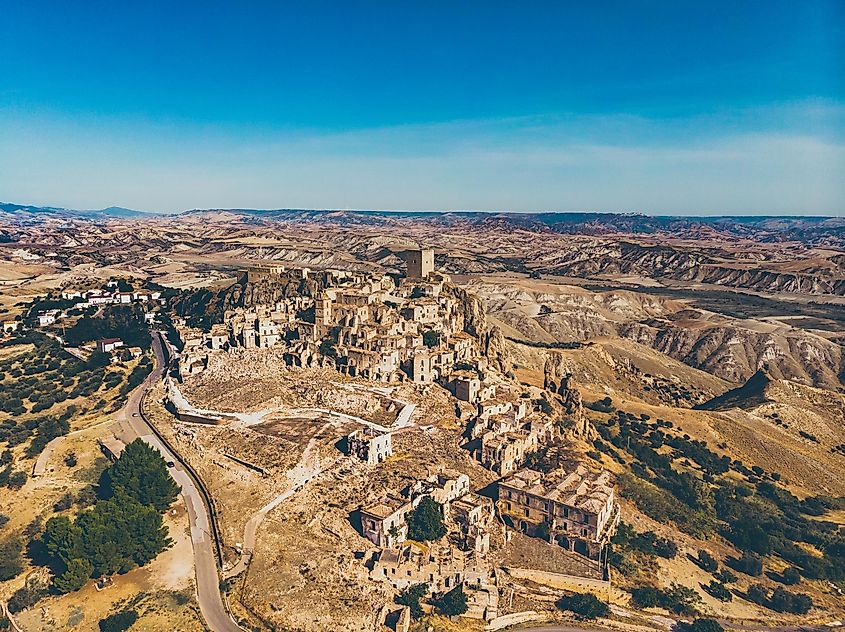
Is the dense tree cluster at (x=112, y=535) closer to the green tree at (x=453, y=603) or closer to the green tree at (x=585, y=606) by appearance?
the green tree at (x=453, y=603)

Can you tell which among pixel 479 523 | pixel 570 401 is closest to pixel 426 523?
pixel 479 523

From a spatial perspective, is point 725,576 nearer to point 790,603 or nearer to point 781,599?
point 781,599

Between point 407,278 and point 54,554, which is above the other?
point 407,278

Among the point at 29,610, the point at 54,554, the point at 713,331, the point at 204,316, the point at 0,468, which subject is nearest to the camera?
the point at 29,610

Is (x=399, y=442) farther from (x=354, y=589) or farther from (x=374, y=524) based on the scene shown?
(x=354, y=589)

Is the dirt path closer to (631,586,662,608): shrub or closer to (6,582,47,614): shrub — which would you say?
(6,582,47,614): shrub

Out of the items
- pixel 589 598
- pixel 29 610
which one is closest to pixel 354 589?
pixel 589 598

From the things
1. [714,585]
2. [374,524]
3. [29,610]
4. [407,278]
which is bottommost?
[714,585]
